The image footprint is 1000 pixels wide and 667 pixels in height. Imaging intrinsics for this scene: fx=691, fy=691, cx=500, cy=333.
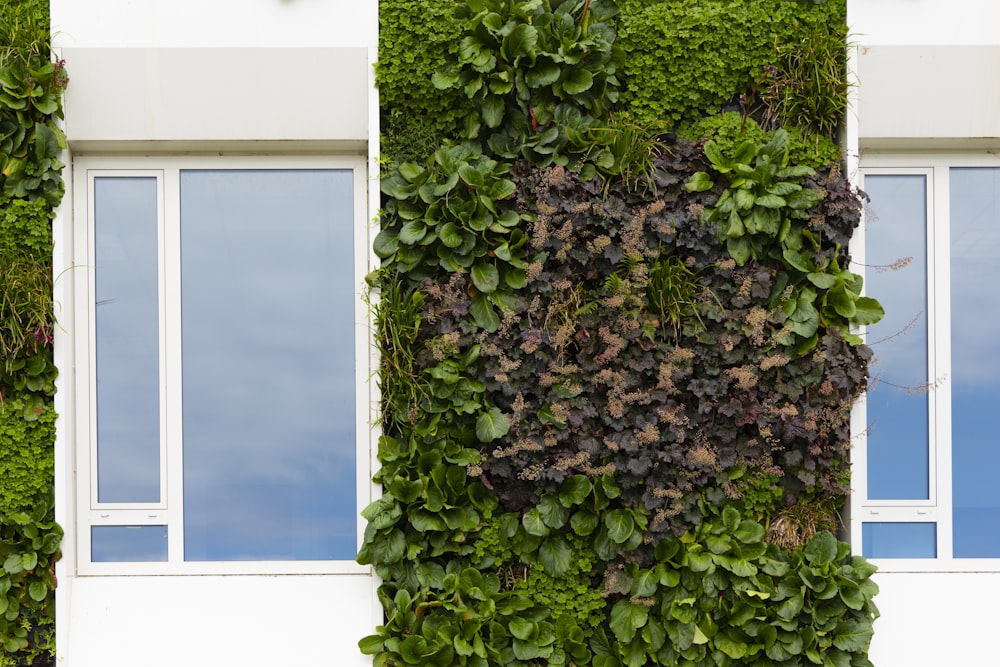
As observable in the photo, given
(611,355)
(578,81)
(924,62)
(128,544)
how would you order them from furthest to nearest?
(128,544)
(924,62)
(578,81)
(611,355)

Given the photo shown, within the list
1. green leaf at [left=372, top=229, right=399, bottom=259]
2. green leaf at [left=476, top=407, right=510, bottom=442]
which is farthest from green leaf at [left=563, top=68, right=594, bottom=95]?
A: green leaf at [left=476, top=407, right=510, bottom=442]

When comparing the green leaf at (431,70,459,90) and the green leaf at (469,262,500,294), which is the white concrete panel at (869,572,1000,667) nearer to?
the green leaf at (469,262,500,294)

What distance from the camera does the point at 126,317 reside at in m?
3.41

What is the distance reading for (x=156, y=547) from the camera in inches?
133

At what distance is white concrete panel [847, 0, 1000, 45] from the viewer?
3271 millimetres

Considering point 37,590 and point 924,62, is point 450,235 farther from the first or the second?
point 37,590

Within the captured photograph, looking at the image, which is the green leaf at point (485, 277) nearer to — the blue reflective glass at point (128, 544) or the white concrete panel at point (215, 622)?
the white concrete panel at point (215, 622)

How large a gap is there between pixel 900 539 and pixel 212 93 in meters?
3.98

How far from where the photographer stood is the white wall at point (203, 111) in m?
3.21

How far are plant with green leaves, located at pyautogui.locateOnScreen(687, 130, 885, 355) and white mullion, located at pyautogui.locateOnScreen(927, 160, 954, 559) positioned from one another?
1.88 feet

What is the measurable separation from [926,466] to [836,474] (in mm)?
637

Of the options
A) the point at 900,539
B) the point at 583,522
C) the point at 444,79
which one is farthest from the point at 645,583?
the point at 444,79

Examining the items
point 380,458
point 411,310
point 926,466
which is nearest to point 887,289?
point 926,466

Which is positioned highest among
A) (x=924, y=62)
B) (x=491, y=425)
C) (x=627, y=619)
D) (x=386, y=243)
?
(x=924, y=62)
